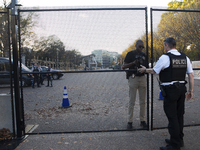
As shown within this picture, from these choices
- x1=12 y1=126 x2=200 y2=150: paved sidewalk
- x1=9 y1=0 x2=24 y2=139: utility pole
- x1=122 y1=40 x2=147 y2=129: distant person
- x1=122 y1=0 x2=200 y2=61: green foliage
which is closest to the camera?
x1=12 y1=126 x2=200 y2=150: paved sidewalk

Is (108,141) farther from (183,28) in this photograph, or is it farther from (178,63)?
(183,28)

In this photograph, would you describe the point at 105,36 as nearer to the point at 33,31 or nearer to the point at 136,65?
the point at 136,65

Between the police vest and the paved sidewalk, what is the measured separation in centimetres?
138

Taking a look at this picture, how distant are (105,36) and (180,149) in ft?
9.12

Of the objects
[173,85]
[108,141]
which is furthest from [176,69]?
[108,141]

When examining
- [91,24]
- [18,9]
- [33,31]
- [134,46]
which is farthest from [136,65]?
[18,9]

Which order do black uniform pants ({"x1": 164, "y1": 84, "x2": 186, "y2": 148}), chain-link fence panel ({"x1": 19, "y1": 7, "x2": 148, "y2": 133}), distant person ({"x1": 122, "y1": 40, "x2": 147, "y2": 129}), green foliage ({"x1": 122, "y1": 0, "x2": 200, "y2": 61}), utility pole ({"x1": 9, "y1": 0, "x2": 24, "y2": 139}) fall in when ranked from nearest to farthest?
black uniform pants ({"x1": 164, "y1": 84, "x2": 186, "y2": 148}) < utility pole ({"x1": 9, "y1": 0, "x2": 24, "y2": 139}) < chain-link fence panel ({"x1": 19, "y1": 7, "x2": 148, "y2": 133}) < distant person ({"x1": 122, "y1": 40, "x2": 147, "y2": 129}) < green foliage ({"x1": 122, "y1": 0, "x2": 200, "y2": 61})

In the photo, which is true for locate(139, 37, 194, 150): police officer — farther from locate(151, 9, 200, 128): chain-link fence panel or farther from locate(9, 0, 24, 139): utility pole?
locate(9, 0, 24, 139): utility pole

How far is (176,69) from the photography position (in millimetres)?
3035

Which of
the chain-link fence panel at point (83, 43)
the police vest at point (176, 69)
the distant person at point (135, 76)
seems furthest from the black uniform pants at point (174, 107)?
the chain-link fence panel at point (83, 43)

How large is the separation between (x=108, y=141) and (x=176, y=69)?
6.63 ft

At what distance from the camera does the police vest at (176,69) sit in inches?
119

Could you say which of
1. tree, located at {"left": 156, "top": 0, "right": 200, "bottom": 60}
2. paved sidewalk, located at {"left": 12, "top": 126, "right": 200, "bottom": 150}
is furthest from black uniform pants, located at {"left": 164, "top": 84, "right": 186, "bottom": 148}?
tree, located at {"left": 156, "top": 0, "right": 200, "bottom": 60}

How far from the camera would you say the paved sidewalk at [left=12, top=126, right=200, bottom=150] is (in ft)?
10.6
